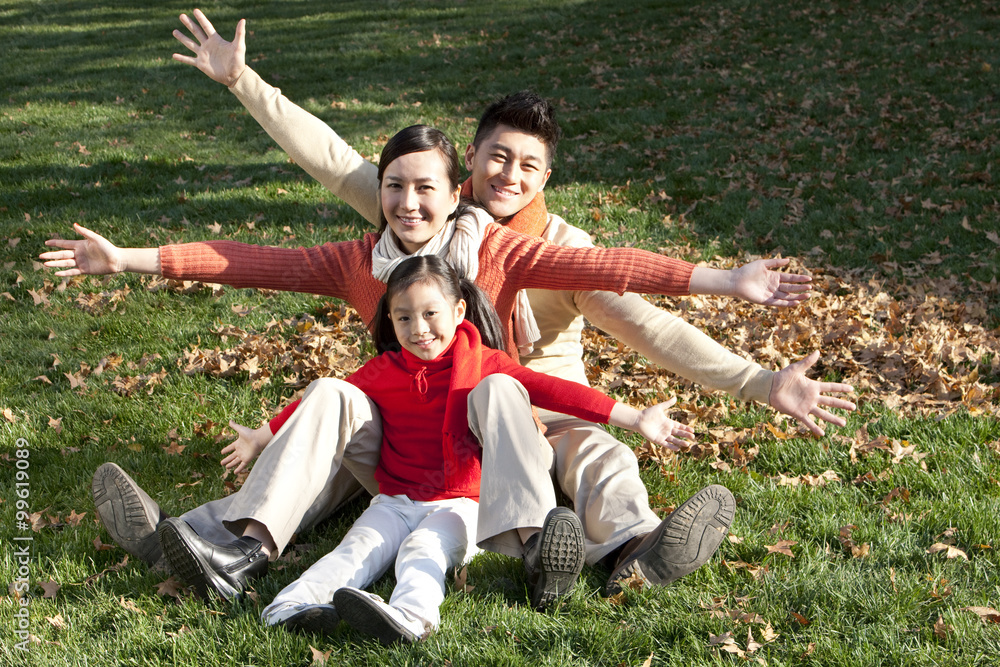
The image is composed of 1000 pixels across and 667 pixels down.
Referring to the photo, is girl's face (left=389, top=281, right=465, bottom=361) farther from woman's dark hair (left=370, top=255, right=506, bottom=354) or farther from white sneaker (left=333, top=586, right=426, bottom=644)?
white sneaker (left=333, top=586, right=426, bottom=644)

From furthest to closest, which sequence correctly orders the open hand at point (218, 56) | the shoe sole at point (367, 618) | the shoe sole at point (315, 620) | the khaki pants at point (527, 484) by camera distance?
the open hand at point (218, 56)
the khaki pants at point (527, 484)
the shoe sole at point (315, 620)
the shoe sole at point (367, 618)

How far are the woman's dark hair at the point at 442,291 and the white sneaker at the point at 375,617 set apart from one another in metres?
1.18

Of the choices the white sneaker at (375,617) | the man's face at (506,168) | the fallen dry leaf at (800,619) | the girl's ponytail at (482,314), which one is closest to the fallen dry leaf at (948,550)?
the fallen dry leaf at (800,619)

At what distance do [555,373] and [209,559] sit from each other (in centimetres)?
187

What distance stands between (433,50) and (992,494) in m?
12.9

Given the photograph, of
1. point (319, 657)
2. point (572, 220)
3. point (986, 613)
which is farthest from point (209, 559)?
point (572, 220)

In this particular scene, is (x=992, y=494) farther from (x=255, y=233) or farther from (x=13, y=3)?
(x=13, y=3)

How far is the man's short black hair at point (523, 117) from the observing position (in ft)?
12.9

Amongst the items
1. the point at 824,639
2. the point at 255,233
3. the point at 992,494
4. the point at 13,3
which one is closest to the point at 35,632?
the point at 824,639

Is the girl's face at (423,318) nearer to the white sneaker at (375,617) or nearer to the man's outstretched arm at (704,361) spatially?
the man's outstretched arm at (704,361)

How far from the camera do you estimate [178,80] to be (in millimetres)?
12453

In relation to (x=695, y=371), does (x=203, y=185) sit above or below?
above

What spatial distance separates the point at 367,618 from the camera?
2660mm

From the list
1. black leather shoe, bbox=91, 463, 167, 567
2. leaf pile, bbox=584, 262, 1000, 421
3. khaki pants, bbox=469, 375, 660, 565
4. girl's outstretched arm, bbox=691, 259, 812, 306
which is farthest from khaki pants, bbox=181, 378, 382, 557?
leaf pile, bbox=584, 262, 1000, 421
